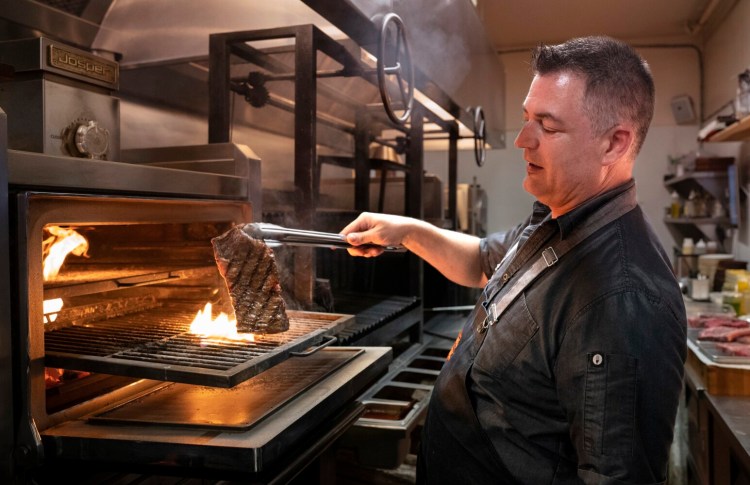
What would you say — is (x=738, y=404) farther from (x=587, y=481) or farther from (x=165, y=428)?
(x=165, y=428)

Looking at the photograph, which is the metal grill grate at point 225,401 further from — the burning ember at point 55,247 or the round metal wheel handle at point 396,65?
the round metal wheel handle at point 396,65

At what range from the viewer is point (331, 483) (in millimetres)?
1726

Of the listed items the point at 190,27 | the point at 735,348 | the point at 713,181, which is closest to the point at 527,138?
the point at 190,27

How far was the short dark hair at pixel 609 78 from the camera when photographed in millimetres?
1204

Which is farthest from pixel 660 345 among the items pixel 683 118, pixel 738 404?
pixel 683 118

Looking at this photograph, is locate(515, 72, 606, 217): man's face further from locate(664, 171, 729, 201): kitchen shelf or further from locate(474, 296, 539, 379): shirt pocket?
locate(664, 171, 729, 201): kitchen shelf

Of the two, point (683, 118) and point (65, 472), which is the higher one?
point (683, 118)

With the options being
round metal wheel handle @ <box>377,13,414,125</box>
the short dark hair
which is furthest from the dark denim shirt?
round metal wheel handle @ <box>377,13,414,125</box>

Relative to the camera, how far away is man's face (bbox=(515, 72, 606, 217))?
1.22 meters

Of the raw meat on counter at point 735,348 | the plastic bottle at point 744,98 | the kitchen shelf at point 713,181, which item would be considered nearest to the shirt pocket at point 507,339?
the raw meat on counter at point 735,348

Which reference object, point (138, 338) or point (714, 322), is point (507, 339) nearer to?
point (138, 338)

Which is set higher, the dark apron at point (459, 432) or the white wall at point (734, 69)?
the white wall at point (734, 69)

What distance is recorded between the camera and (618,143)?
4.03ft

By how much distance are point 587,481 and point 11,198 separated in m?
1.11
